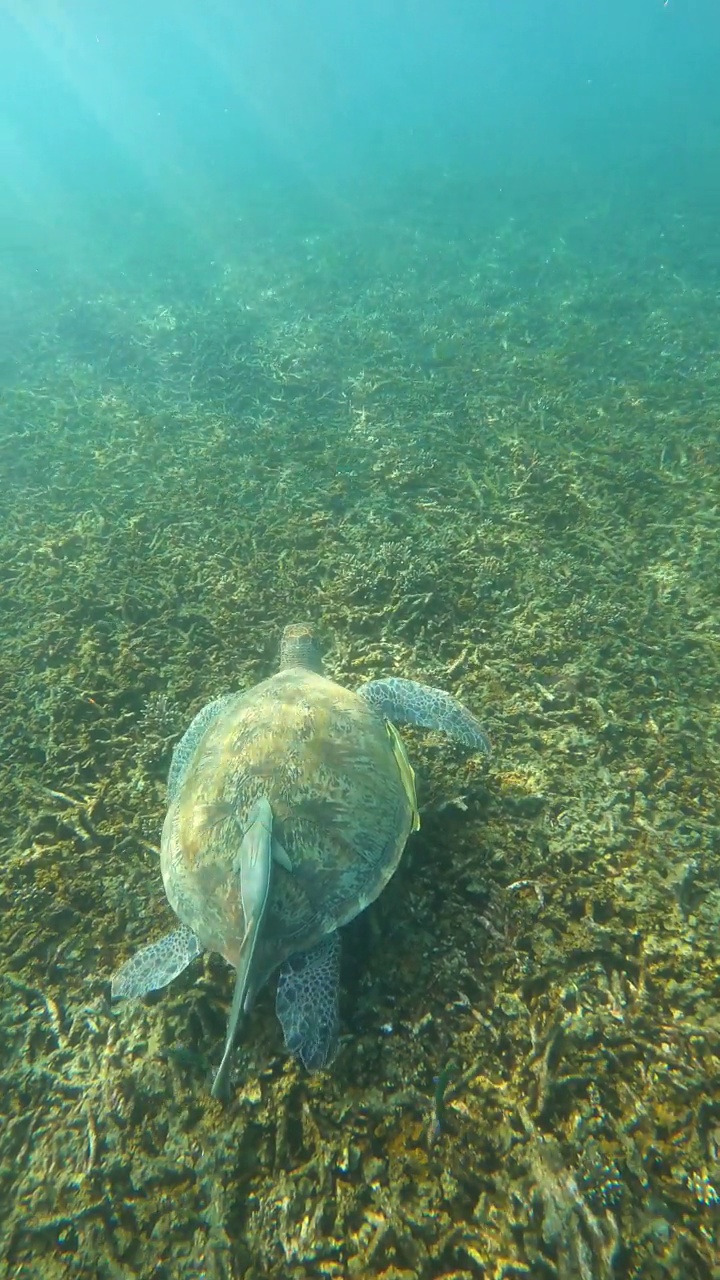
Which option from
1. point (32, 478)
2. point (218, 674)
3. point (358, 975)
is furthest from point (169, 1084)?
point (32, 478)

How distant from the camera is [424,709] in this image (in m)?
3.00

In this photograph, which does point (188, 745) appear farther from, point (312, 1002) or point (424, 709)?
point (312, 1002)

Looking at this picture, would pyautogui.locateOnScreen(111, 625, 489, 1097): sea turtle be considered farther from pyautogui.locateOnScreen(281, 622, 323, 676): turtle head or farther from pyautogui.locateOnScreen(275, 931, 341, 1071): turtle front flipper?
pyautogui.locateOnScreen(281, 622, 323, 676): turtle head

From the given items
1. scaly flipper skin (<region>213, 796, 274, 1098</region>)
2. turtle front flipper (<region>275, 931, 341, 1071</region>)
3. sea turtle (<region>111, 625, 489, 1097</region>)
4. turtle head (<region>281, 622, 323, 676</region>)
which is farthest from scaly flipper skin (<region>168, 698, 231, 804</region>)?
turtle front flipper (<region>275, 931, 341, 1071</region>)

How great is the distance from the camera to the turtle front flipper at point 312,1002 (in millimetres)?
2111

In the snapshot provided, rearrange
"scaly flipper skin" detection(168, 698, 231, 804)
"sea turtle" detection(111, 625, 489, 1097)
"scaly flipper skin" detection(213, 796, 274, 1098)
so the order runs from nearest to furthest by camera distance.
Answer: "scaly flipper skin" detection(213, 796, 274, 1098), "sea turtle" detection(111, 625, 489, 1097), "scaly flipper skin" detection(168, 698, 231, 804)

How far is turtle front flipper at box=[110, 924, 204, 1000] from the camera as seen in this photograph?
2.32 m

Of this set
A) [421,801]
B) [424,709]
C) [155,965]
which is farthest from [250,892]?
[424,709]

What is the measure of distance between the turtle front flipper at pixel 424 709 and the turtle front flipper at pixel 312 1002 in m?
1.09

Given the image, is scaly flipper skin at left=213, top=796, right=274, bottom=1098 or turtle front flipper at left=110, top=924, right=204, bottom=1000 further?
turtle front flipper at left=110, top=924, right=204, bottom=1000

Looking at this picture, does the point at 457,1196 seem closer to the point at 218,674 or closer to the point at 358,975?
the point at 358,975

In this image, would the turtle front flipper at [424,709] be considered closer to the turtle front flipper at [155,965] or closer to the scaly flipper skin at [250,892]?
the scaly flipper skin at [250,892]

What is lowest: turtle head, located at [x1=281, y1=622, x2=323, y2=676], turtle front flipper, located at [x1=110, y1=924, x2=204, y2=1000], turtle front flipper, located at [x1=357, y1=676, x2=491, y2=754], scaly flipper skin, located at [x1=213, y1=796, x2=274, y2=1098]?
turtle front flipper, located at [x1=110, y1=924, x2=204, y2=1000]

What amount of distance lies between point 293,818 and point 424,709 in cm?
104
